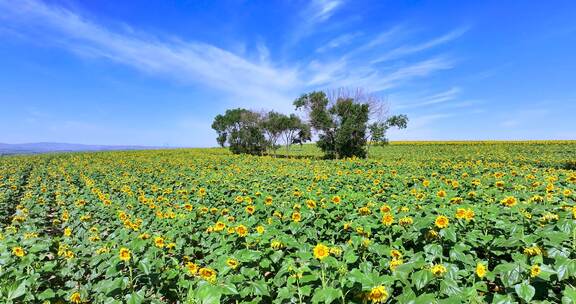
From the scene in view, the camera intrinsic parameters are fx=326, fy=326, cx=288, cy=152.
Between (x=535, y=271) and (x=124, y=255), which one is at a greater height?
(x=535, y=271)

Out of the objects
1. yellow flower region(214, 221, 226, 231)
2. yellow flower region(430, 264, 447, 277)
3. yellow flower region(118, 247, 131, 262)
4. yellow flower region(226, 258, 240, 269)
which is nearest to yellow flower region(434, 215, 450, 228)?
yellow flower region(430, 264, 447, 277)

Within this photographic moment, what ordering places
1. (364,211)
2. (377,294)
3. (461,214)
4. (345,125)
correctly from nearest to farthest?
(377,294) < (461,214) < (364,211) < (345,125)

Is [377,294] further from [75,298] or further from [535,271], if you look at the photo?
[75,298]

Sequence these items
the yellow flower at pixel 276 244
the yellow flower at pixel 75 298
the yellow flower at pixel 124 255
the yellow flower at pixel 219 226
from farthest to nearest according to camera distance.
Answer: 1. the yellow flower at pixel 219 226
2. the yellow flower at pixel 276 244
3. the yellow flower at pixel 75 298
4. the yellow flower at pixel 124 255

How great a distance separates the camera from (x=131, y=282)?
10.6ft

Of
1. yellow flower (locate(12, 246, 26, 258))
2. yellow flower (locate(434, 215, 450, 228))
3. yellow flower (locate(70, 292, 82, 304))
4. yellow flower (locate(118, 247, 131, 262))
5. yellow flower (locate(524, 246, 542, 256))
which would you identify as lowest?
yellow flower (locate(70, 292, 82, 304))

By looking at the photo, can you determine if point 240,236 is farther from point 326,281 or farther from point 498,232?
point 498,232

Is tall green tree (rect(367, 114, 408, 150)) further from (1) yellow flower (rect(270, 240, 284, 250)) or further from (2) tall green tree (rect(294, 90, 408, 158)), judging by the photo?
(1) yellow flower (rect(270, 240, 284, 250))

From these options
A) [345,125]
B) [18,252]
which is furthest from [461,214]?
[345,125]

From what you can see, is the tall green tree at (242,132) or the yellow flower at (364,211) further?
the tall green tree at (242,132)

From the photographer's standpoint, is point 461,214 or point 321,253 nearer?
point 321,253

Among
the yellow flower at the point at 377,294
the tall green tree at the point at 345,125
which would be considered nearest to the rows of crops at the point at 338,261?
the yellow flower at the point at 377,294

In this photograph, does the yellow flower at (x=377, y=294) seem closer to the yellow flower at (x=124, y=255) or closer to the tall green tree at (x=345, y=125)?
the yellow flower at (x=124, y=255)

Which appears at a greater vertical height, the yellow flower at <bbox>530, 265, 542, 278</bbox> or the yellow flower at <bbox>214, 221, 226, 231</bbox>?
the yellow flower at <bbox>530, 265, 542, 278</bbox>
